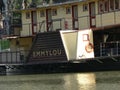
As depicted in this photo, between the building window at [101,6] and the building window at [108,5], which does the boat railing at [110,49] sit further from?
the building window at [101,6]

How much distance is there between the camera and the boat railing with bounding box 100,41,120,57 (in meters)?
42.8

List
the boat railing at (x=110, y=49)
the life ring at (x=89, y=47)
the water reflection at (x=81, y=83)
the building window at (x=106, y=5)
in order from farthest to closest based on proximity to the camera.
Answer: the building window at (x=106, y=5) → the life ring at (x=89, y=47) → the boat railing at (x=110, y=49) → the water reflection at (x=81, y=83)

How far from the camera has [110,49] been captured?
142 feet

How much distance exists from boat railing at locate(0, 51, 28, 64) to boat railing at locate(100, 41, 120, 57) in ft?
28.2

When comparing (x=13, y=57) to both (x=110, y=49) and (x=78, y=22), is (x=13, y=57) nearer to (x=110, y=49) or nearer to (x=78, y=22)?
(x=78, y=22)

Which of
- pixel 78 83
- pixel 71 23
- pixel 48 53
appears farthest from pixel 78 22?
pixel 78 83

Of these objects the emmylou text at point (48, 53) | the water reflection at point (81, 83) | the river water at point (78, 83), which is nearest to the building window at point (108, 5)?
the emmylou text at point (48, 53)

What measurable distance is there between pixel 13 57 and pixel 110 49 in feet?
36.4

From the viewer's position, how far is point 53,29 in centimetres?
4906

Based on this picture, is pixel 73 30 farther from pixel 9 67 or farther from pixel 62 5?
pixel 9 67

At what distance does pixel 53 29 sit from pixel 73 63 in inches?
209

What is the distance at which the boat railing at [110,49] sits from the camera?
42.8 metres

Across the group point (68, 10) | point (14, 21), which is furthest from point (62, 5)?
point (14, 21)

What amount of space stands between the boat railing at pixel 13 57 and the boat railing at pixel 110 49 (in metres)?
8.59
